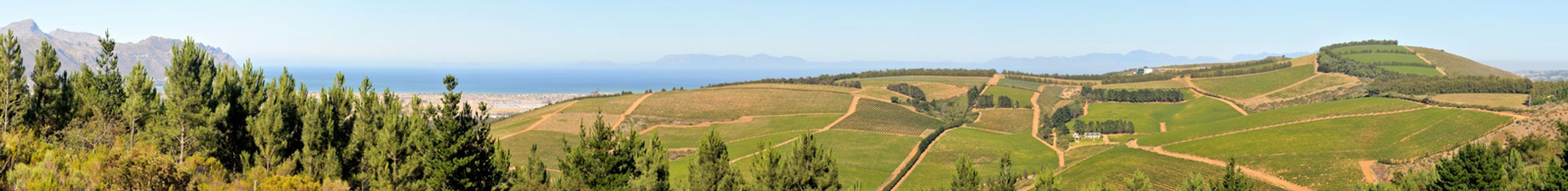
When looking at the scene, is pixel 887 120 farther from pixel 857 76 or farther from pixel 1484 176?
pixel 1484 176

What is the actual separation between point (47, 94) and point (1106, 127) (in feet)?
353

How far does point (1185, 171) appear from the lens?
7744 cm

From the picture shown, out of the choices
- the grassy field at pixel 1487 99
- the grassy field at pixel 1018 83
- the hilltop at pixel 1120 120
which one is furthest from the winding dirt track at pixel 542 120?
the grassy field at pixel 1487 99

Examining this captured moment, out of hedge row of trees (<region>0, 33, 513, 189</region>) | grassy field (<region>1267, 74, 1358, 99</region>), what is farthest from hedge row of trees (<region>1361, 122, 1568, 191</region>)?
grassy field (<region>1267, 74, 1358, 99</region>)

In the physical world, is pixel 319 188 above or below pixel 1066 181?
above

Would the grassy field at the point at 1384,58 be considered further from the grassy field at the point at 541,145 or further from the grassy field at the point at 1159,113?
the grassy field at the point at 541,145

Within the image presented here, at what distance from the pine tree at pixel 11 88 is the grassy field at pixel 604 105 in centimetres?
8237

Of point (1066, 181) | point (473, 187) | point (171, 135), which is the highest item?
point (171, 135)

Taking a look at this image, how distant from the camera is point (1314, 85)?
140 meters

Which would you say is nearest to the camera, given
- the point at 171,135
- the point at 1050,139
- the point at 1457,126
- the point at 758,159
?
the point at 171,135

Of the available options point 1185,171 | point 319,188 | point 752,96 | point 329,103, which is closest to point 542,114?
point 752,96

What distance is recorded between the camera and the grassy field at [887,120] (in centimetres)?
11181

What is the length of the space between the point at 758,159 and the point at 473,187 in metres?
12.7

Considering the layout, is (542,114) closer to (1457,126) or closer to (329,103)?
(329,103)
